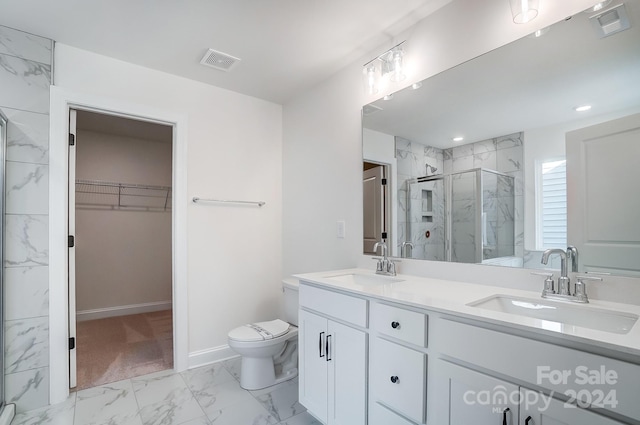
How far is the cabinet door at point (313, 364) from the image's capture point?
1704 millimetres

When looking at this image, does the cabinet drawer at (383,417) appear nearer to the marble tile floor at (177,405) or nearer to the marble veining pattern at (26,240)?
the marble tile floor at (177,405)

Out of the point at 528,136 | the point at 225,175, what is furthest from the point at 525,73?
the point at 225,175

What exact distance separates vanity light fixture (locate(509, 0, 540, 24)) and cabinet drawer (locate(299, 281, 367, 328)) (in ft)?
4.82

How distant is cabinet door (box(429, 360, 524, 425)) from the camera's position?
985mm

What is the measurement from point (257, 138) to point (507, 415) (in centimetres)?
272

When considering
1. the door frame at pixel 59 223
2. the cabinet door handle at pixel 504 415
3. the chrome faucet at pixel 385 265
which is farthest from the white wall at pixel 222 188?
the cabinet door handle at pixel 504 415

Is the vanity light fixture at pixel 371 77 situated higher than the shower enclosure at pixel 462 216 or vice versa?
the vanity light fixture at pixel 371 77

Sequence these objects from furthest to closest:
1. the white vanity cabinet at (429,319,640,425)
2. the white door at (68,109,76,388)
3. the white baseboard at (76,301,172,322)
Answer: the white baseboard at (76,301,172,322) → the white door at (68,109,76,388) → the white vanity cabinet at (429,319,640,425)

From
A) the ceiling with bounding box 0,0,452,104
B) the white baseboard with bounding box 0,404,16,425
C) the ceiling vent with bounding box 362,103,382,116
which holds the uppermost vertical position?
the ceiling with bounding box 0,0,452,104

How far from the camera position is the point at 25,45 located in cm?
199

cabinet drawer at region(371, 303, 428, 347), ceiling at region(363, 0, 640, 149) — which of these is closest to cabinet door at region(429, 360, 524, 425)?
cabinet drawer at region(371, 303, 428, 347)

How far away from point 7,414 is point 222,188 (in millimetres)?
1935

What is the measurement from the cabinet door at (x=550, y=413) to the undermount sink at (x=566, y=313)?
0.21m

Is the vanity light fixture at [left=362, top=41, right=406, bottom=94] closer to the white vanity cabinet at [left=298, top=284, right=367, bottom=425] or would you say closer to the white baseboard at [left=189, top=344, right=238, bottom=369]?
the white vanity cabinet at [left=298, top=284, right=367, bottom=425]
